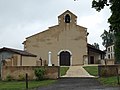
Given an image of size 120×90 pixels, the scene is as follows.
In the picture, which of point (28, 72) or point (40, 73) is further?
point (28, 72)

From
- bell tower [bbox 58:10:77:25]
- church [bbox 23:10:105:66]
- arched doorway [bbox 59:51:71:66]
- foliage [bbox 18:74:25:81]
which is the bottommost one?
foliage [bbox 18:74:25:81]

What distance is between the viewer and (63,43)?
2773 inches

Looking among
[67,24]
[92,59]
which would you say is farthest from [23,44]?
[92,59]

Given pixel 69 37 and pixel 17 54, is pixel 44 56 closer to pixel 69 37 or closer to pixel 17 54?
pixel 69 37

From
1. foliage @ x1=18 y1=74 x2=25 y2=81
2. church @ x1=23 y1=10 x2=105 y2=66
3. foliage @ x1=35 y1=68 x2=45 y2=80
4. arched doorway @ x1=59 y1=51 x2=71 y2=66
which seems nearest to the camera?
foliage @ x1=35 y1=68 x2=45 y2=80

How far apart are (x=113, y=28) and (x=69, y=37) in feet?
156

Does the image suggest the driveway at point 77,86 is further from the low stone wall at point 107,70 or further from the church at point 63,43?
the church at point 63,43

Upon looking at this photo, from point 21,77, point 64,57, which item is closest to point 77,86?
point 21,77

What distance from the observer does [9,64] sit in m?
36.5

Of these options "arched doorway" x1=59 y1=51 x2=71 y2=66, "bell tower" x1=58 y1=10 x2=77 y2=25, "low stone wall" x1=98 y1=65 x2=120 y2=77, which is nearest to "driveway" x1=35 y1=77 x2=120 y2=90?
"low stone wall" x1=98 y1=65 x2=120 y2=77

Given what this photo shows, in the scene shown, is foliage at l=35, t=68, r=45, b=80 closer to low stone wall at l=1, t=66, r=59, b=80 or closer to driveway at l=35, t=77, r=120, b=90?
low stone wall at l=1, t=66, r=59, b=80

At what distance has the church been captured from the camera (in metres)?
69.8

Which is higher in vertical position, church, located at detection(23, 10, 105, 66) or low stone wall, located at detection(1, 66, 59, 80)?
church, located at detection(23, 10, 105, 66)

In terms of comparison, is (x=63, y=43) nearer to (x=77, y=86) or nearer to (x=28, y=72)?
(x=28, y=72)
